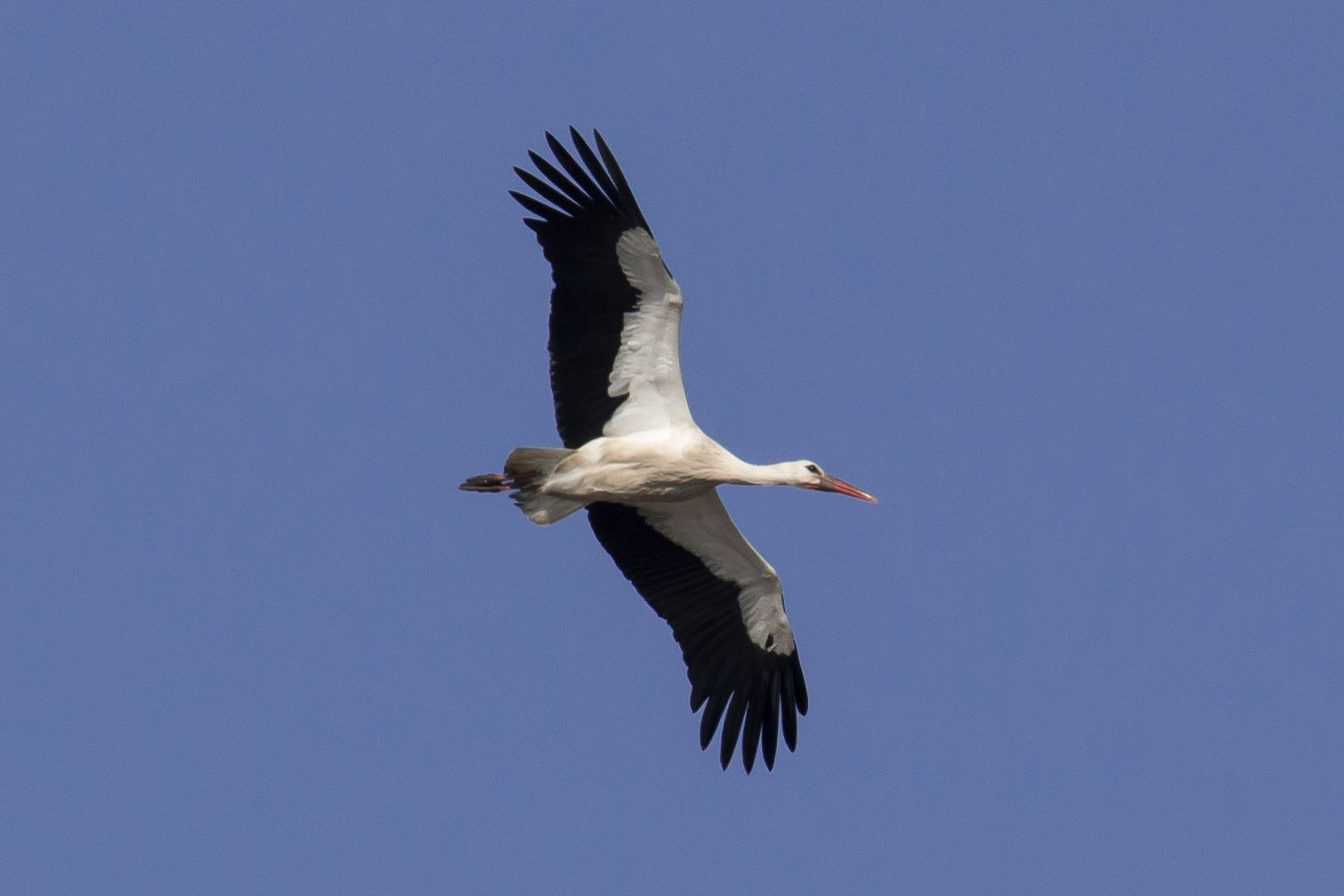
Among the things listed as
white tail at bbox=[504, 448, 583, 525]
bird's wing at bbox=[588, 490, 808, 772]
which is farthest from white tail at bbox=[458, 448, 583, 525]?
bird's wing at bbox=[588, 490, 808, 772]

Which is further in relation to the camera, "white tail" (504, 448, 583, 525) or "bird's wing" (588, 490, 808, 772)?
"bird's wing" (588, 490, 808, 772)

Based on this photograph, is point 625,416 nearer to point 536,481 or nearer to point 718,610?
point 536,481

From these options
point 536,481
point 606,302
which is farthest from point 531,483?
point 606,302

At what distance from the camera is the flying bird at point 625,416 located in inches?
693

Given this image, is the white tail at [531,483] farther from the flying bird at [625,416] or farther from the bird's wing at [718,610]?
the bird's wing at [718,610]

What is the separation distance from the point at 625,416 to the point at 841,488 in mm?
1941

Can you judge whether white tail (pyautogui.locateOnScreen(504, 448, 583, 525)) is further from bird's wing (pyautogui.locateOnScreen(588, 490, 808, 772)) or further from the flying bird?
bird's wing (pyautogui.locateOnScreen(588, 490, 808, 772))

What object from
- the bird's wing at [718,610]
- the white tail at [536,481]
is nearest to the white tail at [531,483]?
the white tail at [536,481]

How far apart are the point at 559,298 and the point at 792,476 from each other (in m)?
2.41

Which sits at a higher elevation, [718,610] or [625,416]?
[625,416]

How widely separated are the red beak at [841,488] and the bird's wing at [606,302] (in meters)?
1.30

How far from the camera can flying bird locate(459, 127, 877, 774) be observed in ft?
57.7

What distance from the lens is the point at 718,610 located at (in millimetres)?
19156

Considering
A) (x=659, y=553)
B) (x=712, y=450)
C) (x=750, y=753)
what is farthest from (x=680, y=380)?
(x=750, y=753)
